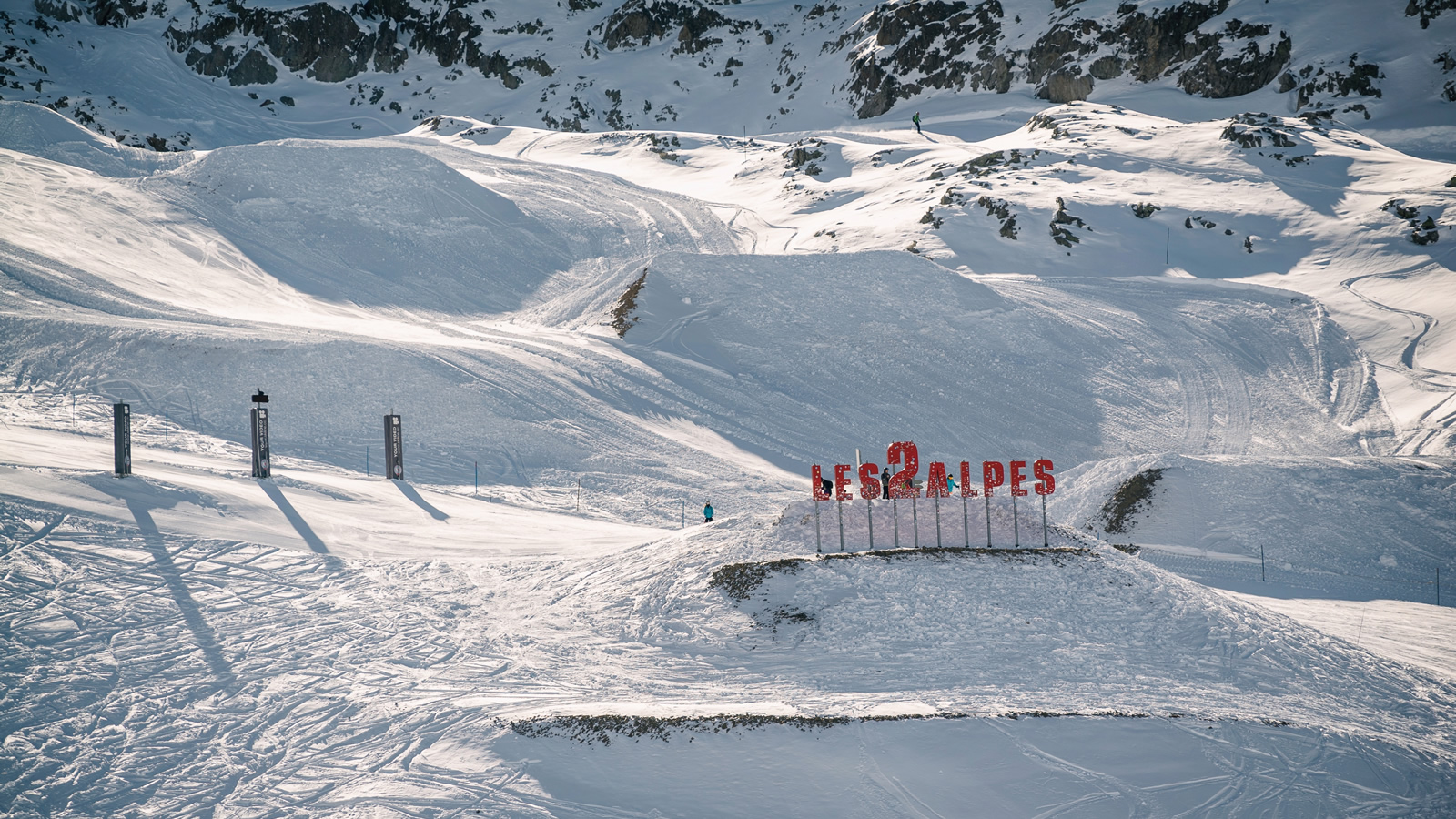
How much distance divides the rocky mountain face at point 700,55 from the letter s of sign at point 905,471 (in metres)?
45.3

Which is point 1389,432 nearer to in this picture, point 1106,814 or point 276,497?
point 1106,814

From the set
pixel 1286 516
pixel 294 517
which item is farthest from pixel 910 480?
pixel 294 517

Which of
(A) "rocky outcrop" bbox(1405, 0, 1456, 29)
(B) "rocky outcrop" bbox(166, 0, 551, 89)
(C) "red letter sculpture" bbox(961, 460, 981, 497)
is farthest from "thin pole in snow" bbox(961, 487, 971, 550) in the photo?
(B) "rocky outcrop" bbox(166, 0, 551, 89)

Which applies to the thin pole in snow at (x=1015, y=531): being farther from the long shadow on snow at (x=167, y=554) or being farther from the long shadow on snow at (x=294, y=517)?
the long shadow on snow at (x=167, y=554)

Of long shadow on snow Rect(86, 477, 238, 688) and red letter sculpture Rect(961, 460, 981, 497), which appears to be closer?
long shadow on snow Rect(86, 477, 238, 688)

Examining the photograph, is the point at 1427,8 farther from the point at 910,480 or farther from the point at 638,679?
the point at 638,679

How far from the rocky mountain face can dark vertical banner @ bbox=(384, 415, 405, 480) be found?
49044 mm

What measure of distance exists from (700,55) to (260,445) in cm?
7602

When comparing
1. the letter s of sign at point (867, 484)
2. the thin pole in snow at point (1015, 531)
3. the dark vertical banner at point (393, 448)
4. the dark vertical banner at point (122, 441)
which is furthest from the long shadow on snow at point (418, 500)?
the thin pole in snow at point (1015, 531)

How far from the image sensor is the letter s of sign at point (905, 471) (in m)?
16.5

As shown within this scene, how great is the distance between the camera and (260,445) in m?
20.9

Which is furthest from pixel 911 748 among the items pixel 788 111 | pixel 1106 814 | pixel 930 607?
pixel 788 111

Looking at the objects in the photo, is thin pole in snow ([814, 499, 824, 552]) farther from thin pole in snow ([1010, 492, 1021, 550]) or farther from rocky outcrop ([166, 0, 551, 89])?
rocky outcrop ([166, 0, 551, 89])

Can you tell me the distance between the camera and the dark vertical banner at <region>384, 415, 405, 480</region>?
23.2 meters
